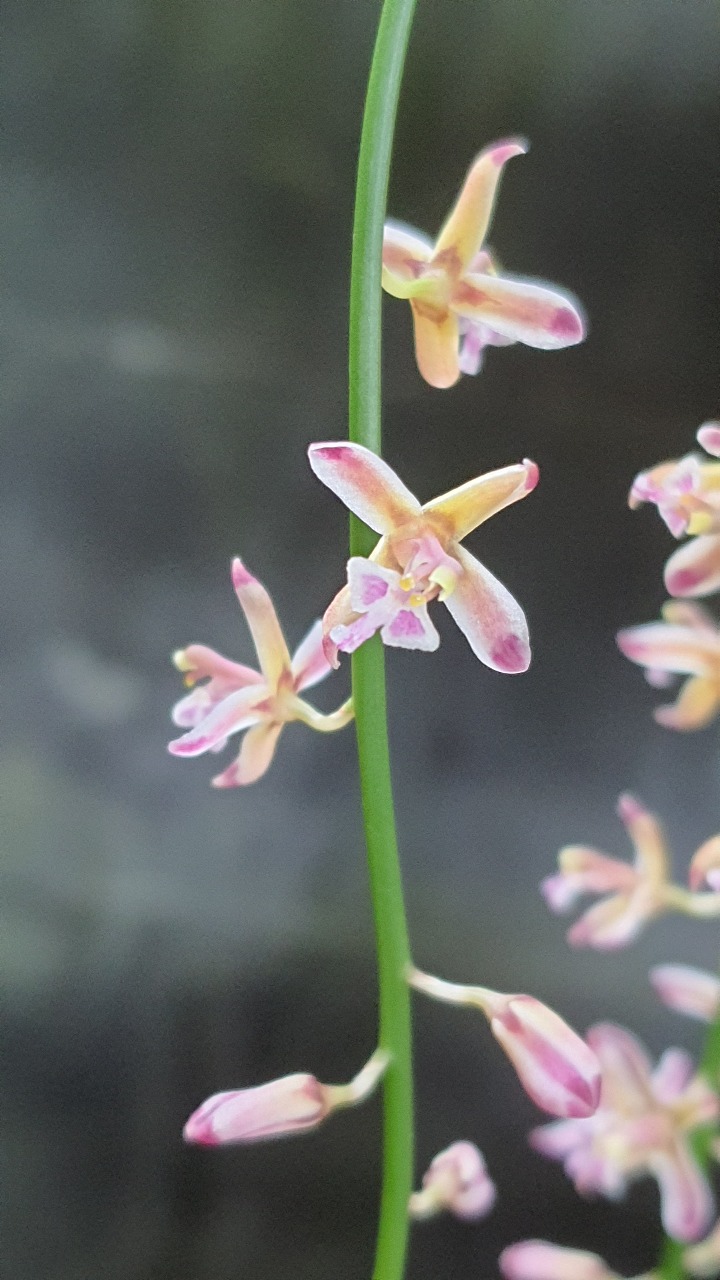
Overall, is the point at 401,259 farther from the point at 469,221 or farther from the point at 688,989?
the point at 688,989

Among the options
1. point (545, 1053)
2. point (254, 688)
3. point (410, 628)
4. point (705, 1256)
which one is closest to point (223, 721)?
point (254, 688)

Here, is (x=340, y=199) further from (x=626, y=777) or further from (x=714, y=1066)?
(x=714, y=1066)

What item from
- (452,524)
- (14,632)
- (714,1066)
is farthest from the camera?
(14,632)

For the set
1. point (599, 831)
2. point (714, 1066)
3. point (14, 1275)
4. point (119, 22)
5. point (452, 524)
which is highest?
point (119, 22)

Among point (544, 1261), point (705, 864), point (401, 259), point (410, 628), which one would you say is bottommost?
point (544, 1261)

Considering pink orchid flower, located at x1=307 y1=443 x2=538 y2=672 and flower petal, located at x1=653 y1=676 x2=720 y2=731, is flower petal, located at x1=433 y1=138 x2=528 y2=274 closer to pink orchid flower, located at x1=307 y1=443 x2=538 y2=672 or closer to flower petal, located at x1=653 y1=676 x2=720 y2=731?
pink orchid flower, located at x1=307 y1=443 x2=538 y2=672

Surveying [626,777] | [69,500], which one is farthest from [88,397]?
[626,777]
